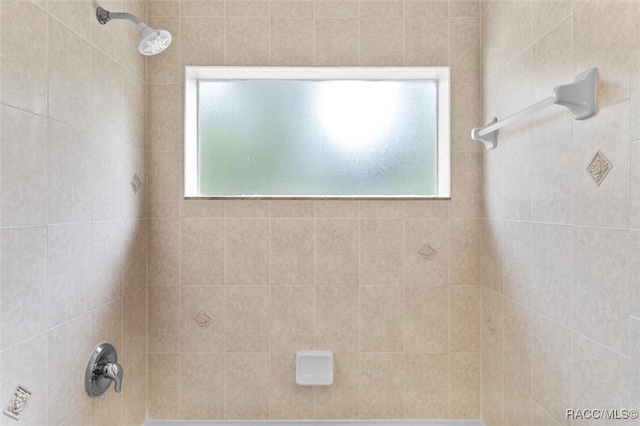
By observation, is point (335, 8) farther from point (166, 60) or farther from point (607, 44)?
point (607, 44)

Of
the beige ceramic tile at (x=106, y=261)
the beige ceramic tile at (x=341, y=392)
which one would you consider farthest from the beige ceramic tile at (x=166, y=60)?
the beige ceramic tile at (x=341, y=392)

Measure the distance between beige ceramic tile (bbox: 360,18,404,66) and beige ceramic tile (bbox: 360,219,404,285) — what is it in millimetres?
724

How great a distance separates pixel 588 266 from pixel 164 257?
162 cm

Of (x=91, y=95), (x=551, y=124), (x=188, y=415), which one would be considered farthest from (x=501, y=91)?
(x=188, y=415)

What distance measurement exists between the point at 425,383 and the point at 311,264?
74 cm

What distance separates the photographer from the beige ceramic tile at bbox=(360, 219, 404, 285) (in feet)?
6.48

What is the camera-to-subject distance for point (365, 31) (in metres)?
1.97

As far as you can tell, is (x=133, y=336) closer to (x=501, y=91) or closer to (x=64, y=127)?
(x=64, y=127)

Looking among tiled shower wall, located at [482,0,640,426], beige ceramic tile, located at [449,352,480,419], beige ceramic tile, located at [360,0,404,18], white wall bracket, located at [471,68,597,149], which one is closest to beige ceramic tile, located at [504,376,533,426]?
tiled shower wall, located at [482,0,640,426]

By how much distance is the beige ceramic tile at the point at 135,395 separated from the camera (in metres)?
1.80

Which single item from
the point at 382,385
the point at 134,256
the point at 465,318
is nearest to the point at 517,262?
the point at 465,318

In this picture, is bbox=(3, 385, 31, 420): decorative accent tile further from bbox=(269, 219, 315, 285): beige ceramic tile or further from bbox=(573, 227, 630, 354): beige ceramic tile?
bbox=(573, 227, 630, 354): beige ceramic tile

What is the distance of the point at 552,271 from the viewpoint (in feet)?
4.48

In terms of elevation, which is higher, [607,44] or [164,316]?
[607,44]
